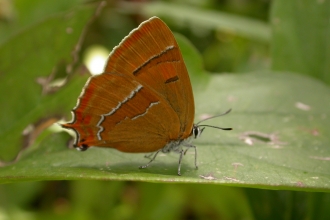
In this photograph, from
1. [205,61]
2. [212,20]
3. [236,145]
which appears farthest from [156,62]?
[205,61]

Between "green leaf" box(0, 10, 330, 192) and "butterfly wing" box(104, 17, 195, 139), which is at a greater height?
"butterfly wing" box(104, 17, 195, 139)

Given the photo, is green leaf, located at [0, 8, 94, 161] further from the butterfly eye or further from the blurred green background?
the butterfly eye

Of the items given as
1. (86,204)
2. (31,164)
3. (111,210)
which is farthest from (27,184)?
(31,164)

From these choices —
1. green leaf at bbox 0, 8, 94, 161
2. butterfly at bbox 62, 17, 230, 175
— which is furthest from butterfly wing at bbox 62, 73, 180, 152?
green leaf at bbox 0, 8, 94, 161

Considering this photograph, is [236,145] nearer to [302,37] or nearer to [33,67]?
[302,37]

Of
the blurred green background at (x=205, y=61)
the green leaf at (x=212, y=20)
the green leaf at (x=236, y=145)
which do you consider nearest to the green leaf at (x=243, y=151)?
the green leaf at (x=236, y=145)

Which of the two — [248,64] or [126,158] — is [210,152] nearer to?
[126,158]

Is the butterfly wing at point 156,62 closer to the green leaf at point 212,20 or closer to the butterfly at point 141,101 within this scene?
the butterfly at point 141,101
